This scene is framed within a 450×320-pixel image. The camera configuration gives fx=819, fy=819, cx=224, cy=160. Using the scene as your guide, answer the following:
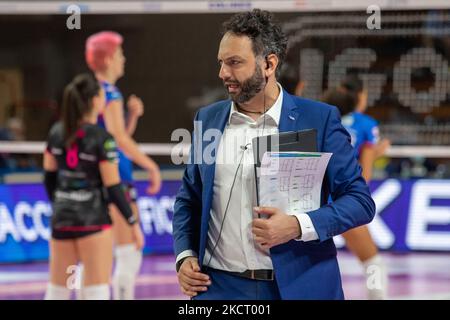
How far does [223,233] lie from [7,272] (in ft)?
19.8

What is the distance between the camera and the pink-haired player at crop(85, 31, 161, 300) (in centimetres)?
684

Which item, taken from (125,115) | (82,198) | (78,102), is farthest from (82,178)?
(125,115)

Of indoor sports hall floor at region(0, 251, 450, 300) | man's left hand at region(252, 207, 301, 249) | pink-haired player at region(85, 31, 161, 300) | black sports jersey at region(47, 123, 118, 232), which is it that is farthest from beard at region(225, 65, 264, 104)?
indoor sports hall floor at region(0, 251, 450, 300)

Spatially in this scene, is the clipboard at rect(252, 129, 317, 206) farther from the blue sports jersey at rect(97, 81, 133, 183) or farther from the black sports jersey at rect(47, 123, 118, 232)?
the blue sports jersey at rect(97, 81, 133, 183)

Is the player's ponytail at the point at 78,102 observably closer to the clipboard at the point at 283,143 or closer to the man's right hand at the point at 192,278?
the man's right hand at the point at 192,278

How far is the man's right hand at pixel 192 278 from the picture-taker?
308cm

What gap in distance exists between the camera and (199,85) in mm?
8094

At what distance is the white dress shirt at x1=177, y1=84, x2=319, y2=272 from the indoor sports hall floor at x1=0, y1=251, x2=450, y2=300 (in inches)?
163

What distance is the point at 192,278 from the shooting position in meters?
3.09

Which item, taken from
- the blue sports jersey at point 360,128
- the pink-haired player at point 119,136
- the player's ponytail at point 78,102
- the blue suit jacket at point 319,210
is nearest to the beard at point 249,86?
the blue suit jacket at point 319,210

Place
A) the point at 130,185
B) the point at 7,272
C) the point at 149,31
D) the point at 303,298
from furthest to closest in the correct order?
A: 1. the point at 7,272
2. the point at 149,31
3. the point at 130,185
4. the point at 303,298
